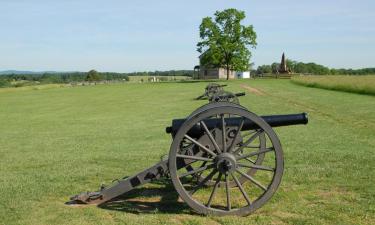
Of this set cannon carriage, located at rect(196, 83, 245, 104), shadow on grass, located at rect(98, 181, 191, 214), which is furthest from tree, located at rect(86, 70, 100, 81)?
shadow on grass, located at rect(98, 181, 191, 214)

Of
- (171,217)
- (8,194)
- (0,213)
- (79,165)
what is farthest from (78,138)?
(171,217)

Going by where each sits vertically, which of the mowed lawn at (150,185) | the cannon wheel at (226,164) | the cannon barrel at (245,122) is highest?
the cannon barrel at (245,122)

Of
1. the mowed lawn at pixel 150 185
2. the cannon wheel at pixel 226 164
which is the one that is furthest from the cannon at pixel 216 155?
the mowed lawn at pixel 150 185

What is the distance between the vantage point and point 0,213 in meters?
6.25

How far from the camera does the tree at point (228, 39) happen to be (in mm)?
73250

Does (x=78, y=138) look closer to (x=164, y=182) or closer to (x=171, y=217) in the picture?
(x=164, y=182)

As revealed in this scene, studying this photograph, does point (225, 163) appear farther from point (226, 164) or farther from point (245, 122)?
point (245, 122)

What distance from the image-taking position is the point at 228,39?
73875mm

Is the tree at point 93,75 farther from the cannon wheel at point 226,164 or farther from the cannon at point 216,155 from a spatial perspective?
the cannon wheel at point 226,164

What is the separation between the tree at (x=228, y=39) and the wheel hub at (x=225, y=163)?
67.5m

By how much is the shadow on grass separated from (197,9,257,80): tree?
66.2 meters

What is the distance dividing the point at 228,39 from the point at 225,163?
69668mm

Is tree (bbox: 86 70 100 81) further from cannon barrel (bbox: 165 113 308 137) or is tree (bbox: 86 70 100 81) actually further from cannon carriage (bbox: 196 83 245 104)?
cannon barrel (bbox: 165 113 308 137)

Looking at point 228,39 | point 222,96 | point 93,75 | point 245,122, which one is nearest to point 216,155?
point 245,122
